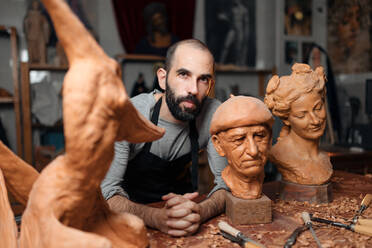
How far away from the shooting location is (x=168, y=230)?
1207 mm

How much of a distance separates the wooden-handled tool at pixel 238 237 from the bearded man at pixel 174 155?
11 cm

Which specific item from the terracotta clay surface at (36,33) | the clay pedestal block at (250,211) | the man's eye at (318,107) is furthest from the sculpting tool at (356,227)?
the terracotta clay surface at (36,33)

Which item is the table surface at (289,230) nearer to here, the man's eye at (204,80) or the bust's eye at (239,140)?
the bust's eye at (239,140)

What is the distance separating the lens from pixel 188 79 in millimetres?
1571

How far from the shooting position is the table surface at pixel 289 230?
1125 mm

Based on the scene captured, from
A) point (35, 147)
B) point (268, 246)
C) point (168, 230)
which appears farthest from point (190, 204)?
point (35, 147)

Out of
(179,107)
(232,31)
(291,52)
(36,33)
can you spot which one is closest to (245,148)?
(179,107)

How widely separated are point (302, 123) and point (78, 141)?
1206 millimetres

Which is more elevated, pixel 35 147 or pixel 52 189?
pixel 52 189

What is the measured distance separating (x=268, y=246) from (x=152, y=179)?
949 millimetres

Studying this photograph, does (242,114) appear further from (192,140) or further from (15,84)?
(15,84)

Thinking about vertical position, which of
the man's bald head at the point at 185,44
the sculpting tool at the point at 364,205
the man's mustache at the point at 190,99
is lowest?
the sculpting tool at the point at 364,205

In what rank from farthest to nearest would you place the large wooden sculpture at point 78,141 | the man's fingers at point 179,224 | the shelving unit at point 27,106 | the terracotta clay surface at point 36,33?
1. the terracotta clay surface at point 36,33
2. the shelving unit at point 27,106
3. the man's fingers at point 179,224
4. the large wooden sculpture at point 78,141

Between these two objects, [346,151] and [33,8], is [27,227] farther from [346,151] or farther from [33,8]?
[33,8]
